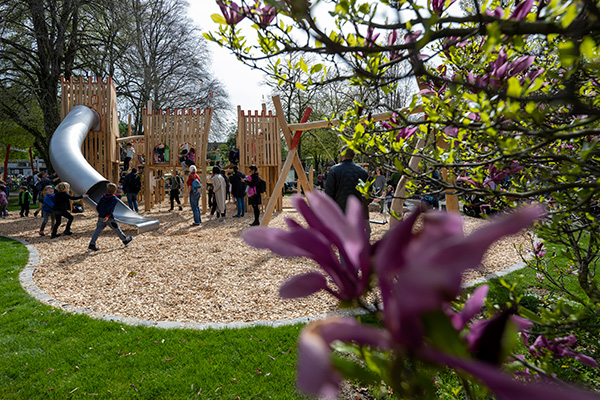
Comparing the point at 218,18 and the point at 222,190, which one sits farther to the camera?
the point at 222,190

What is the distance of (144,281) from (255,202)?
4914mm

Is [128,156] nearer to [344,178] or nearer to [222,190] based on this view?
[222,190]

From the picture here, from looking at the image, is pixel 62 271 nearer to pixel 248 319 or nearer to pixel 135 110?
pixel 248 319

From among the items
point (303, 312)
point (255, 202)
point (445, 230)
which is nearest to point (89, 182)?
point (255, 202)

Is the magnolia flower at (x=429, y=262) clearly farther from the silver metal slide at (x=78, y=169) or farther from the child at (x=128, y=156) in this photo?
the child at (x=128, y=156)

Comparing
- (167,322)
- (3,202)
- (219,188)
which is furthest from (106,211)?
(3,202)

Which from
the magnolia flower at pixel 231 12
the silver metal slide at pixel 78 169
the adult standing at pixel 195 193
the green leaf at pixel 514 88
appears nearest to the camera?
the green leaf at pixel 514 88

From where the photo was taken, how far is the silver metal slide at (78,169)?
923 centimetres

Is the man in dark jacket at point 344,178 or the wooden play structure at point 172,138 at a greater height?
the wooden play structure at point 172,138

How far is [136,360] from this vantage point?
3.07m

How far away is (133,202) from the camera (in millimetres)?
12641

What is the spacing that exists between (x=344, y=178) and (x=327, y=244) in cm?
429

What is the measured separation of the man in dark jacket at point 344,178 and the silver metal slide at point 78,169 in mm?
6104

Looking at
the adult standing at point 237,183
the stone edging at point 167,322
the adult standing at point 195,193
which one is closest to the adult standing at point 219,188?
the adult standing at point 237,183
